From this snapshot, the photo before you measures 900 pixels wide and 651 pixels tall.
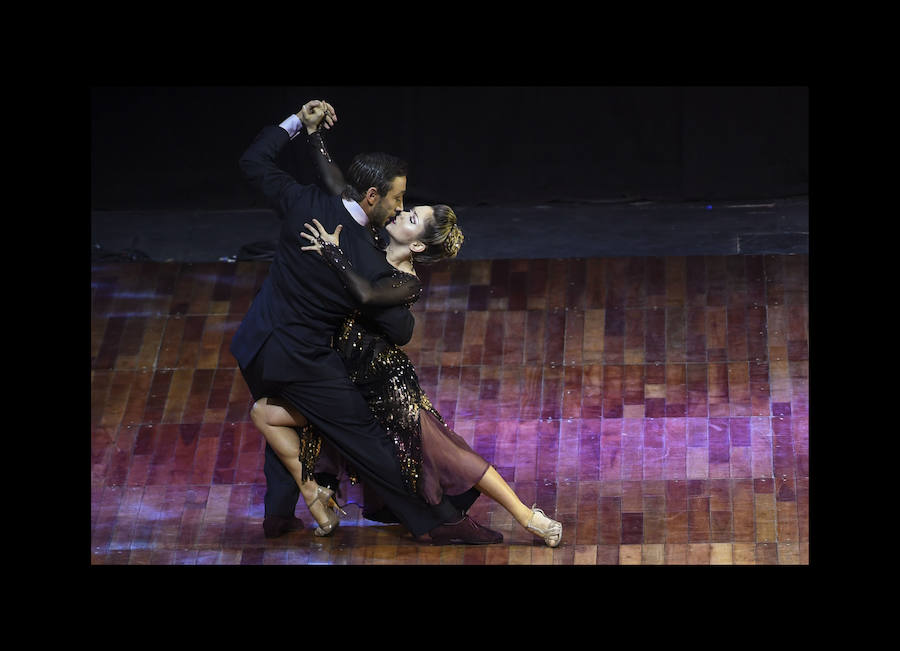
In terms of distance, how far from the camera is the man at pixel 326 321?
5.66 metres

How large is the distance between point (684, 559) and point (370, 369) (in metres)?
1.18

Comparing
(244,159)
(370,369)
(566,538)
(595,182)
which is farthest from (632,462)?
(595,182)

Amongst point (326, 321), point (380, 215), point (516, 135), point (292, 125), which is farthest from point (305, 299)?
point (516, 135)

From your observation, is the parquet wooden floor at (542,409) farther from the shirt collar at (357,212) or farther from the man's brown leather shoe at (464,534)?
the shirt collar at (357,212)

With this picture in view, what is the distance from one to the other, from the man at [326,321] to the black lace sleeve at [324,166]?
84mm

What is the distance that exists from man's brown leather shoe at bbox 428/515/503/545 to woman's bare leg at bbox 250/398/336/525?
0.45 meters

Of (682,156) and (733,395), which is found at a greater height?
(682,156)

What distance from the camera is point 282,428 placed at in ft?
19.3

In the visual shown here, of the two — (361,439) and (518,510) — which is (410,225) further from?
(518,510)

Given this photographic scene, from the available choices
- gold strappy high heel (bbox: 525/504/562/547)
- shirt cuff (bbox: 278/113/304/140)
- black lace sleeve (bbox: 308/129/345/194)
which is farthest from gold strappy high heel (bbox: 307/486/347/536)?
shirt cuff (bbox: 278/113/304/140)

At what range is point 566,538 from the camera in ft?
19.7

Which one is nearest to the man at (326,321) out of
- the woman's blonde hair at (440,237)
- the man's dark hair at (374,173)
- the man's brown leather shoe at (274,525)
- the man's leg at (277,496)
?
the man's dark hair at (374,173)

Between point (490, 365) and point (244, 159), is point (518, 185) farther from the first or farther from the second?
point (244, 159)

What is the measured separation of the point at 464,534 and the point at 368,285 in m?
0.91
